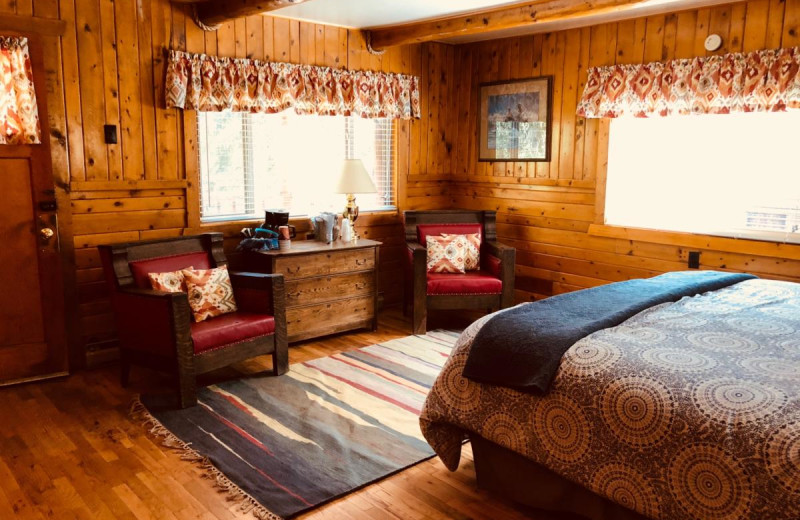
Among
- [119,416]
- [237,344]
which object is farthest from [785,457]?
[119,416]

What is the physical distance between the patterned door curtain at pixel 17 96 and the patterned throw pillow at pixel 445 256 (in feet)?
9.12

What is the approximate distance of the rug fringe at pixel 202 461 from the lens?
2537mm

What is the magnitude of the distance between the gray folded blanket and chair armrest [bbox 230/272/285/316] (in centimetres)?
170

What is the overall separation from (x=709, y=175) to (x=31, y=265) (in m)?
4.42

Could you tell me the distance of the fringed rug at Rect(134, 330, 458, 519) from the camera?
2725mm

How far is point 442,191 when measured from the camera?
611cm

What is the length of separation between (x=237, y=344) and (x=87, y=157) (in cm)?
152

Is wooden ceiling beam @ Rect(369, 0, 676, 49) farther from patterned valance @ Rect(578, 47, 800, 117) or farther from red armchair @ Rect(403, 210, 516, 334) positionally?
red armchair @ Rect(403, 210, 516, 334)

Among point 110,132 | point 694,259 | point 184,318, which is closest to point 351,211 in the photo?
point 110,132

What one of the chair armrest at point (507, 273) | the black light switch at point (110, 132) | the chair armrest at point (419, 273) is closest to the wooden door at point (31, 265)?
the black light switch at point (110, 132)

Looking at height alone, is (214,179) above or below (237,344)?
above

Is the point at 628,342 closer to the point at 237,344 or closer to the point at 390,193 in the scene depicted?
the point at 237,344

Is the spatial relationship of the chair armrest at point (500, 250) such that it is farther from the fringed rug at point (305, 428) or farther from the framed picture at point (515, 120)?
the fringed rug at point (305, 428)

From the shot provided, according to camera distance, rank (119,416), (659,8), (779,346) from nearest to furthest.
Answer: (779,346) → (119,416) → (659,8)
